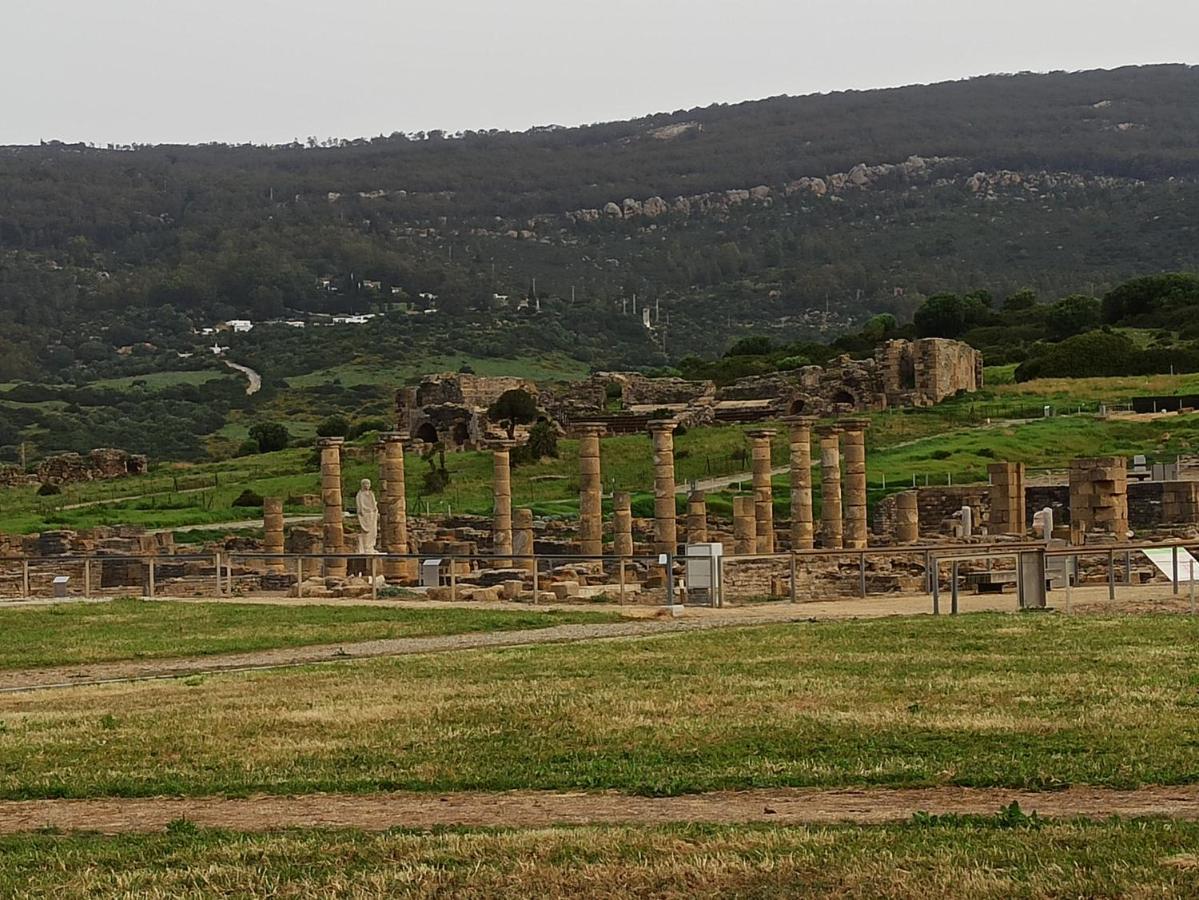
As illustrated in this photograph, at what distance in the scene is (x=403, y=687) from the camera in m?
18.5

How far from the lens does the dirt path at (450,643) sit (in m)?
22.5

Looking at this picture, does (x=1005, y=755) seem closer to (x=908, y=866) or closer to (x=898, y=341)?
(x=908, y=866)

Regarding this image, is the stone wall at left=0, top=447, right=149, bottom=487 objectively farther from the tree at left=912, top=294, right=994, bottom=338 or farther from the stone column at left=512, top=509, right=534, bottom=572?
the tree at left=912, top=294, right=994, bottom=338

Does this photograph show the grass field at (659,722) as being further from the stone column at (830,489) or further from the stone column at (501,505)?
the stone column at (501,505)

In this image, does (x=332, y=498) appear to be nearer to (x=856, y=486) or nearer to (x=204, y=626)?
(x=856, y=486)

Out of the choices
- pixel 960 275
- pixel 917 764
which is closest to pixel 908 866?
pixel 917 764

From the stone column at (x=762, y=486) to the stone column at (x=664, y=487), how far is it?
2046 mm

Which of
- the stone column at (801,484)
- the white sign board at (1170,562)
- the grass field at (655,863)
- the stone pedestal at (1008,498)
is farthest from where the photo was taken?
the stone column at (801,484)

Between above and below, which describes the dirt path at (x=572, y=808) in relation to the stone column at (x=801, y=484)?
below

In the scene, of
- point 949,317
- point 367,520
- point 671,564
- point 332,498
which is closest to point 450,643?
point 671,564

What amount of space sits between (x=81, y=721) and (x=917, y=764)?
7497mm

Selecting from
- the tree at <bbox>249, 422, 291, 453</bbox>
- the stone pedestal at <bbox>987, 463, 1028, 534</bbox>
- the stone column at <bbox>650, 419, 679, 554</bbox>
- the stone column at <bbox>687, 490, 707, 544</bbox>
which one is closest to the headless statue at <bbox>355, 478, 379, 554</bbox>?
the stone column at <bbox>650, 419, 679, 554</bbox>

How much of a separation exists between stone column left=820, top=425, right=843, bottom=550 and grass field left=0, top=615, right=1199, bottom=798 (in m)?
27.6

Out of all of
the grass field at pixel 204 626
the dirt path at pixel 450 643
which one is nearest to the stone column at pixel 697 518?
the dirt path at pixel 450 643
